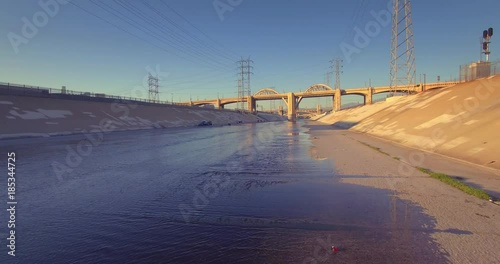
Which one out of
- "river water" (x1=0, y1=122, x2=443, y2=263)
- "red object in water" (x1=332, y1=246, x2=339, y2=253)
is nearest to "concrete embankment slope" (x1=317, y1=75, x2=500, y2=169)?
"river water" (x1=0, y1=122, x2=443, y2=263)

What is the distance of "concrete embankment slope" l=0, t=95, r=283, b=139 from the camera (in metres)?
38.8

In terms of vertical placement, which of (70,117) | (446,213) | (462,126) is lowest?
(446,213)

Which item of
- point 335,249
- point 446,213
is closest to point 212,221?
point 335,249

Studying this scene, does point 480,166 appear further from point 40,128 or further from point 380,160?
point 40,128

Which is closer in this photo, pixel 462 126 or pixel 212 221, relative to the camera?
pixel 212 221

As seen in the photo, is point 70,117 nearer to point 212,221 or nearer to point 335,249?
Answer: point 212,221

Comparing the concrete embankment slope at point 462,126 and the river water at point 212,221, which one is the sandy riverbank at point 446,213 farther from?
the concrete embankment slope at point 462,126

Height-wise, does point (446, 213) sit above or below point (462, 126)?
below

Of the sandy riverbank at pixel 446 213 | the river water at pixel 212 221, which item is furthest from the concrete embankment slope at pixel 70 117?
the sandy riverbank at pixel 446 213

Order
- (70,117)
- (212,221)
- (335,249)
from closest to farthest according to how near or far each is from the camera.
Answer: (335,249)
(212,221)
(70,117)

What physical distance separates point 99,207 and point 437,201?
9227 mm

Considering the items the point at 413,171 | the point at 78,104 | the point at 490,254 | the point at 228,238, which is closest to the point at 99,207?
the point at 228,238

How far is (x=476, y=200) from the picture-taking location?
8000 millimetres

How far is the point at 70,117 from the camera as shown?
1916 inches
